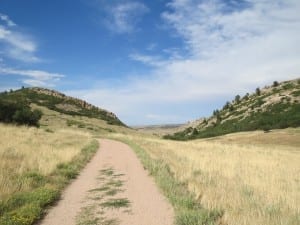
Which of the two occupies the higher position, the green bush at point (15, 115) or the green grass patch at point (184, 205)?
the green bush at point (15, 115)

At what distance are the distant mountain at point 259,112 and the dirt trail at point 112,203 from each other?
4886 centimetres

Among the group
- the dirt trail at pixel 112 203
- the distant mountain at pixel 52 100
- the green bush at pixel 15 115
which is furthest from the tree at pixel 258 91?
the dirt trail at pixel 112 203

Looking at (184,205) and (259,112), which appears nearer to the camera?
(184,205)

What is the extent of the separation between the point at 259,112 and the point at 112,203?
65.0m

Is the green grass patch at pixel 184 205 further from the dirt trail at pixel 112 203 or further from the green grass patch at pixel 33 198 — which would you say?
the green grass patch at pixel 33 198

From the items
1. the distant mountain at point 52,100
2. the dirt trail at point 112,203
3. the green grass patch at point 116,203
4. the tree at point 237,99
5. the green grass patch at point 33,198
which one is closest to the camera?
the green grass patch at point 33,198

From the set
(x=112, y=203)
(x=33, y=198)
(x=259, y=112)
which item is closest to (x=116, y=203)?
(x=112, y=203)

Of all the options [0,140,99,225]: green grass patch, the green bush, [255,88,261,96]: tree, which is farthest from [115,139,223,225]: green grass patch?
[255,88,261,96]: tree

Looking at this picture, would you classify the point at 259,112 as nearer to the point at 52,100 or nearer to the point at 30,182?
the point at 30,182

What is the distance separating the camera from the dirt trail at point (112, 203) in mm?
8812

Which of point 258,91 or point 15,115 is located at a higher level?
point 258,91

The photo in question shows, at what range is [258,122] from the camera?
66.5 meters

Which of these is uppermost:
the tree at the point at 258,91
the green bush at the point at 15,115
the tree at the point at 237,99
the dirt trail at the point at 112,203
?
the tree at the point at 258,91

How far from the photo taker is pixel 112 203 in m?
10.4
